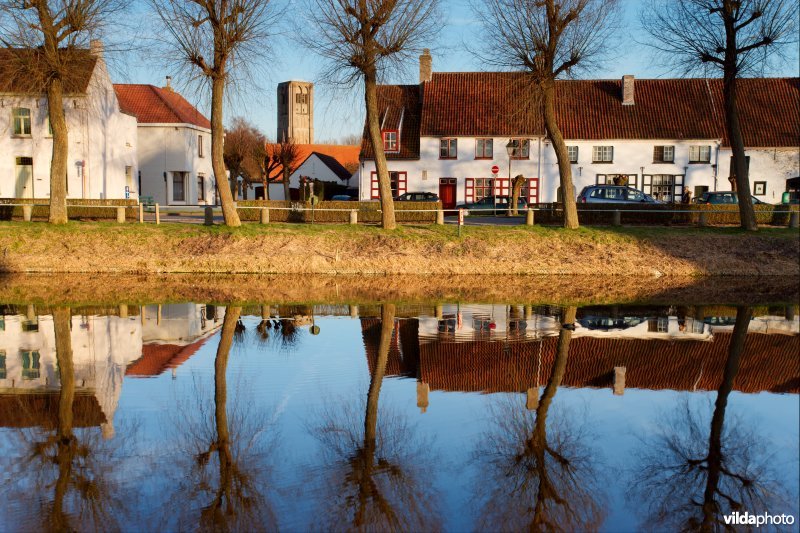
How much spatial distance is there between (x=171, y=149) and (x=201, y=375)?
41517 mm

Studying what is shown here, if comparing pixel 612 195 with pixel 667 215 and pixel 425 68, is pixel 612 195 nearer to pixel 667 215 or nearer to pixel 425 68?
pixel 667 215

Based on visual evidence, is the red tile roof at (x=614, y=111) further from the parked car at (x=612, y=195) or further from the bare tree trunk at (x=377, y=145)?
the bare tree trunk at (x=377, y=145)

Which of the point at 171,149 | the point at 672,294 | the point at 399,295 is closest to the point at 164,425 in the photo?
the point at 399,295

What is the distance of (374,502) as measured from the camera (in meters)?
7.14

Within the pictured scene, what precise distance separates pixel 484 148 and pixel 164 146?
65.5 ft

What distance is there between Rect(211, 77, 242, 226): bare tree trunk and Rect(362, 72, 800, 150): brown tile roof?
22384 millimetres

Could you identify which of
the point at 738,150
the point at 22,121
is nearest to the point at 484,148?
the point at 738,150

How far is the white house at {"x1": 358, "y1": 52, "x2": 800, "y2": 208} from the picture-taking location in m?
50.4

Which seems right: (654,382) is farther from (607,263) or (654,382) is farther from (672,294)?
(607,263)

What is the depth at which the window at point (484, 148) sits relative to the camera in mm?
51031

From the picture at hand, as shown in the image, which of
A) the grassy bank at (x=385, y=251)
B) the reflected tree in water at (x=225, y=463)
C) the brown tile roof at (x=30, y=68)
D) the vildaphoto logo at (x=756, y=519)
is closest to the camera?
the reflected tree in water at (x=225, y=463)

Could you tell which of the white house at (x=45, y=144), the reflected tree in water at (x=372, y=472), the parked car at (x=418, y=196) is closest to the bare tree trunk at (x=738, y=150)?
the parked car at (x=418, y=196)

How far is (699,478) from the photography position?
7836mm

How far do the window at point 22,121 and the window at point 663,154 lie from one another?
118 feet
